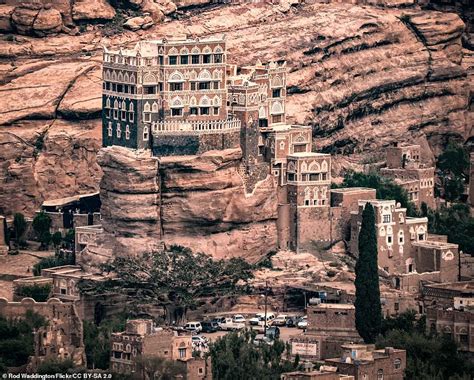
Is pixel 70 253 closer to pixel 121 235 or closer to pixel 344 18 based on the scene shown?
pixel 121 235

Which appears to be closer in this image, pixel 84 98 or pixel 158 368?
pixel 158 368

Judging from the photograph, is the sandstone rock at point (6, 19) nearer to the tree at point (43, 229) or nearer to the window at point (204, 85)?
the tree at point (43, 229)

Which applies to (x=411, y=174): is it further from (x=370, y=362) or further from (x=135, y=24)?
(x=370, y=362)

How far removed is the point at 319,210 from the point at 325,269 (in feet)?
9.23

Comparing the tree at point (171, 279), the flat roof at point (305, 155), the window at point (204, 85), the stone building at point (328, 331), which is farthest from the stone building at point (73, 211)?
the stone building at point (328, 331)

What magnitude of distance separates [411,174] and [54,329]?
28193mm

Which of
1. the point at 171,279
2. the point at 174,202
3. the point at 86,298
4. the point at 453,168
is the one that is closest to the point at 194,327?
the point at 171,279

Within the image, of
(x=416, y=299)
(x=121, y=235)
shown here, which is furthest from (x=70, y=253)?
(x=416, y=299)

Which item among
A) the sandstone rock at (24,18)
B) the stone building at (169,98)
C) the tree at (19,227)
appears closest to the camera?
the stone building at (169,98)

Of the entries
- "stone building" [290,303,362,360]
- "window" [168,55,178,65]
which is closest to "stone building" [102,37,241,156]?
"window" [168,55,178,65]

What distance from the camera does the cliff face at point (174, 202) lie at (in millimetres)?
159875

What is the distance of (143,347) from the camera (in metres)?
146

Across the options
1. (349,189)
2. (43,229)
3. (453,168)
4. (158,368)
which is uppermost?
(453,168)

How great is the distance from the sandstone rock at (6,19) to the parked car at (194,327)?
79.1ft
